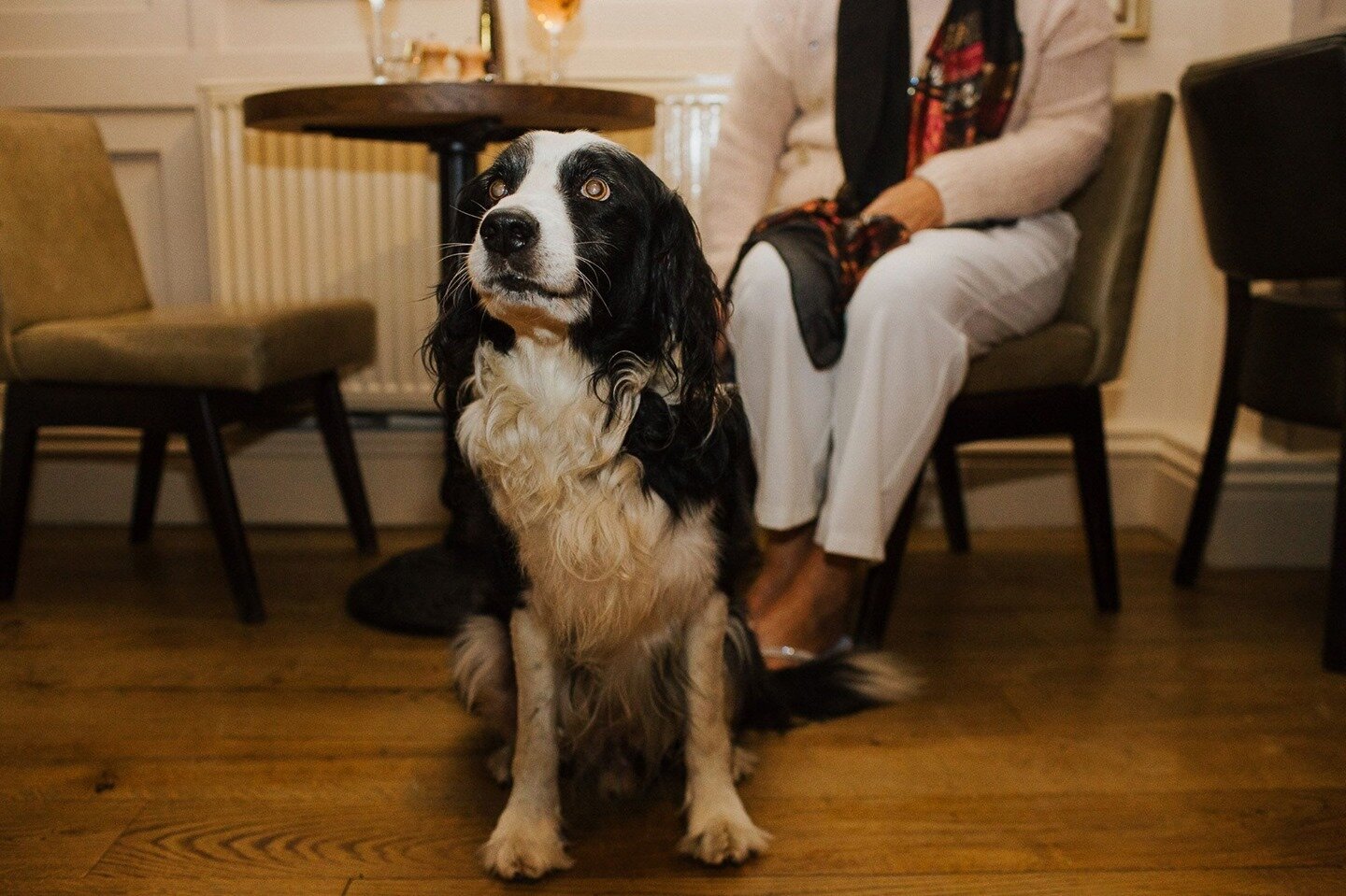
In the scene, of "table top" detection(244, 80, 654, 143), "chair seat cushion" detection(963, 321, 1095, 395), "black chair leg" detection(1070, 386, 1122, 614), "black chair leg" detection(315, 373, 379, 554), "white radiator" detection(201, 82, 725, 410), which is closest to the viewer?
"table top" detection(244, 80, 654, 143)

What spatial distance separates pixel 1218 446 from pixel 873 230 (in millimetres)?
895

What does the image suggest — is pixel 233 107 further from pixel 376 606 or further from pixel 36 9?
pixel 376 606

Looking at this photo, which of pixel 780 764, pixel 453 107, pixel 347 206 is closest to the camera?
pixel 780 764

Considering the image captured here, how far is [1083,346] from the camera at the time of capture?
1.89 m

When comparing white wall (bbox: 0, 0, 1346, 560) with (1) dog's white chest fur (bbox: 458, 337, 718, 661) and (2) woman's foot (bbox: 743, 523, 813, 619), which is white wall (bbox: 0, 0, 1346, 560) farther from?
(1) dog's white chest fur (bbox: 458, 337, 718, 661)

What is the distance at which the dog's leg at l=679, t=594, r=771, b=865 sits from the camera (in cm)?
124

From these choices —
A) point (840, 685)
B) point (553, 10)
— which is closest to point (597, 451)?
point (840, 685)

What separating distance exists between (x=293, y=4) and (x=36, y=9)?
1.84 feet

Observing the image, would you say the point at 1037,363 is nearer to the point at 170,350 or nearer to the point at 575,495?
the point at 575,495

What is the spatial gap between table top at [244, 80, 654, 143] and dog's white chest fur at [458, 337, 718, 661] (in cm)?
65

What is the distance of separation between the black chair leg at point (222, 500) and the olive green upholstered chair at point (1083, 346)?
1.05 m

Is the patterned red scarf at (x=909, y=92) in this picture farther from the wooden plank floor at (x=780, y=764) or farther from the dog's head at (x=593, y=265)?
the wooden plank floor at (x=780, y=764)

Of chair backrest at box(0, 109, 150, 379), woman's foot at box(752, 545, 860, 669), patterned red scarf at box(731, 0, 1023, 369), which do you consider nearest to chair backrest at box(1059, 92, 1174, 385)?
patterned red scarf at box(731, 0, 1023, 369)

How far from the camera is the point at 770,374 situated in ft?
5.31
